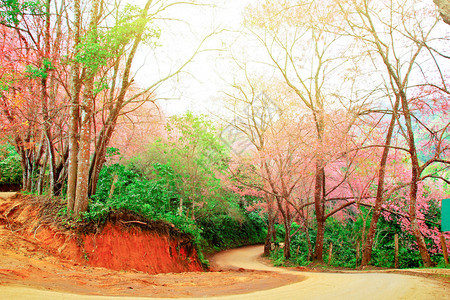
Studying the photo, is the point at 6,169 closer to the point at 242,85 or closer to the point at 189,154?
the point at 189,154

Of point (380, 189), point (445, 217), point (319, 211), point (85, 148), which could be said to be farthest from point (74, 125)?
point (380, 189)

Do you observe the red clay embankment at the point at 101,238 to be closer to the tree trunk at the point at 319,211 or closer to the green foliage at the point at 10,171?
the green foliage at the point at 10,171

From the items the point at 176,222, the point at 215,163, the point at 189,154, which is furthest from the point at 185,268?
the point at 215,163

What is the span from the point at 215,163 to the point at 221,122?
10.7ft

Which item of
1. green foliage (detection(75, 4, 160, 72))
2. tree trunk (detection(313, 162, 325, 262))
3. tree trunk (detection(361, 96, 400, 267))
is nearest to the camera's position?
green foliage (detection(75, 4, 160, 72))

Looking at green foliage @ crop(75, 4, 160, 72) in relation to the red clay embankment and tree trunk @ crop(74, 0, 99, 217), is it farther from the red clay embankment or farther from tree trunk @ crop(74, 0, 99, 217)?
the red clay embankment

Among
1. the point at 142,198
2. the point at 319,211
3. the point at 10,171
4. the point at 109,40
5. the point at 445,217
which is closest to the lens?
the point at 445,217

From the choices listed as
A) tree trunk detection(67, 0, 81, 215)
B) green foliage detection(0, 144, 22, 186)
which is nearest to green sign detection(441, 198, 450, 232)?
tree trunk detection(67, 0, 81, 215)

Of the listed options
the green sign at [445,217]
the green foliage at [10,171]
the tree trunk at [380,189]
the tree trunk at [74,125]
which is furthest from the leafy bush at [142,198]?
the green sign at [445,217]

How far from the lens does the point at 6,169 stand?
41.5 ft

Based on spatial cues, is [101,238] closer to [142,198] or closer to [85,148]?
[142,198]

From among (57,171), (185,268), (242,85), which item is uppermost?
(242,85)

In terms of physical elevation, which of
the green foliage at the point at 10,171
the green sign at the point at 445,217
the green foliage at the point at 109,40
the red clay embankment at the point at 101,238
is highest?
the green foliage at the point at 109,40

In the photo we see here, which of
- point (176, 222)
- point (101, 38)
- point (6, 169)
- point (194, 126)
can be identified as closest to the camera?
point (101, 38)
